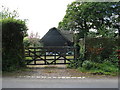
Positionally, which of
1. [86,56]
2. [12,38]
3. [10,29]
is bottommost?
[86,56]

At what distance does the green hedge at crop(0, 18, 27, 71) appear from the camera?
18.4 feet

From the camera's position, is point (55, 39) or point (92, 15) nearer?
point (92, 15)

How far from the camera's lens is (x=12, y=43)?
5926 mm

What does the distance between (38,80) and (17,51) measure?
229cm

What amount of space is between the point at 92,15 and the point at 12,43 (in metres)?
10.8

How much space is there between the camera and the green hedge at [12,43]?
5613 millimetres

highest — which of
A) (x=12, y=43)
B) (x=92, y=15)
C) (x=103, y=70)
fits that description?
(x=92, y=15)

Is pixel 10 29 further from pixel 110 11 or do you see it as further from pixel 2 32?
pixel 110 11

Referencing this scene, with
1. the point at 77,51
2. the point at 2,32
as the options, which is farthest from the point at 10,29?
the point at 77,51

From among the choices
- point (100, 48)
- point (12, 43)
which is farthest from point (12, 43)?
point (100, 48)

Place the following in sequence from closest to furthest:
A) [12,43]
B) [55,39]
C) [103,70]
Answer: [103,70]
[12,43]
[55,39]

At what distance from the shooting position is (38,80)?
4.31 metres

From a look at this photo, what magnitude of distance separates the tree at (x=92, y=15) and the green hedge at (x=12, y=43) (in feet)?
28.8

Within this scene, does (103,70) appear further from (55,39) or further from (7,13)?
(55,39)
